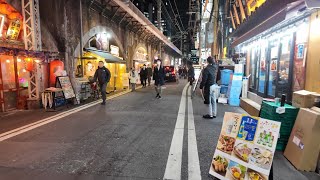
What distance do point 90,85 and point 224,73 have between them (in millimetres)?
7717

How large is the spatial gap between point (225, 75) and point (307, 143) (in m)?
8.17

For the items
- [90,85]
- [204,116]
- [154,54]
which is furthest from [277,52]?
[154,54]

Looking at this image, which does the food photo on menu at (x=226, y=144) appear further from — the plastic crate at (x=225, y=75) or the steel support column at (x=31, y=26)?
the steel support column at (x=31, y=26)

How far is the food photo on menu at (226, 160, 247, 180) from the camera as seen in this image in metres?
3.21

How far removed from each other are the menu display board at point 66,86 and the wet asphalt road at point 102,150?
107 inches

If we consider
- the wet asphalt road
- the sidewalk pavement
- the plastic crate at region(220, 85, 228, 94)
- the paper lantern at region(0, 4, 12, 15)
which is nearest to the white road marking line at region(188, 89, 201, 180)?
the wet asphalt road

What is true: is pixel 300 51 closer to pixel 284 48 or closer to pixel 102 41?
pixel 284 48

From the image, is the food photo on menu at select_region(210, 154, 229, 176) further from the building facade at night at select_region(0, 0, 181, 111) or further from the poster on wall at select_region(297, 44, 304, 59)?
the building facade at night at select_region(0, 0, 181, 111)

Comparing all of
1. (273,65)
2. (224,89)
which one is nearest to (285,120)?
(273,65)

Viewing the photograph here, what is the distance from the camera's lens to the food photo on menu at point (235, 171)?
3.21 m

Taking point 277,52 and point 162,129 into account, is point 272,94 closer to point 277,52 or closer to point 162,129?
point 277,52

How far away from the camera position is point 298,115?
458 cm

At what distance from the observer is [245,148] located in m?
3.26

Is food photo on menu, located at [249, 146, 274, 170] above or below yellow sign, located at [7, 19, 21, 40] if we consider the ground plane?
below
